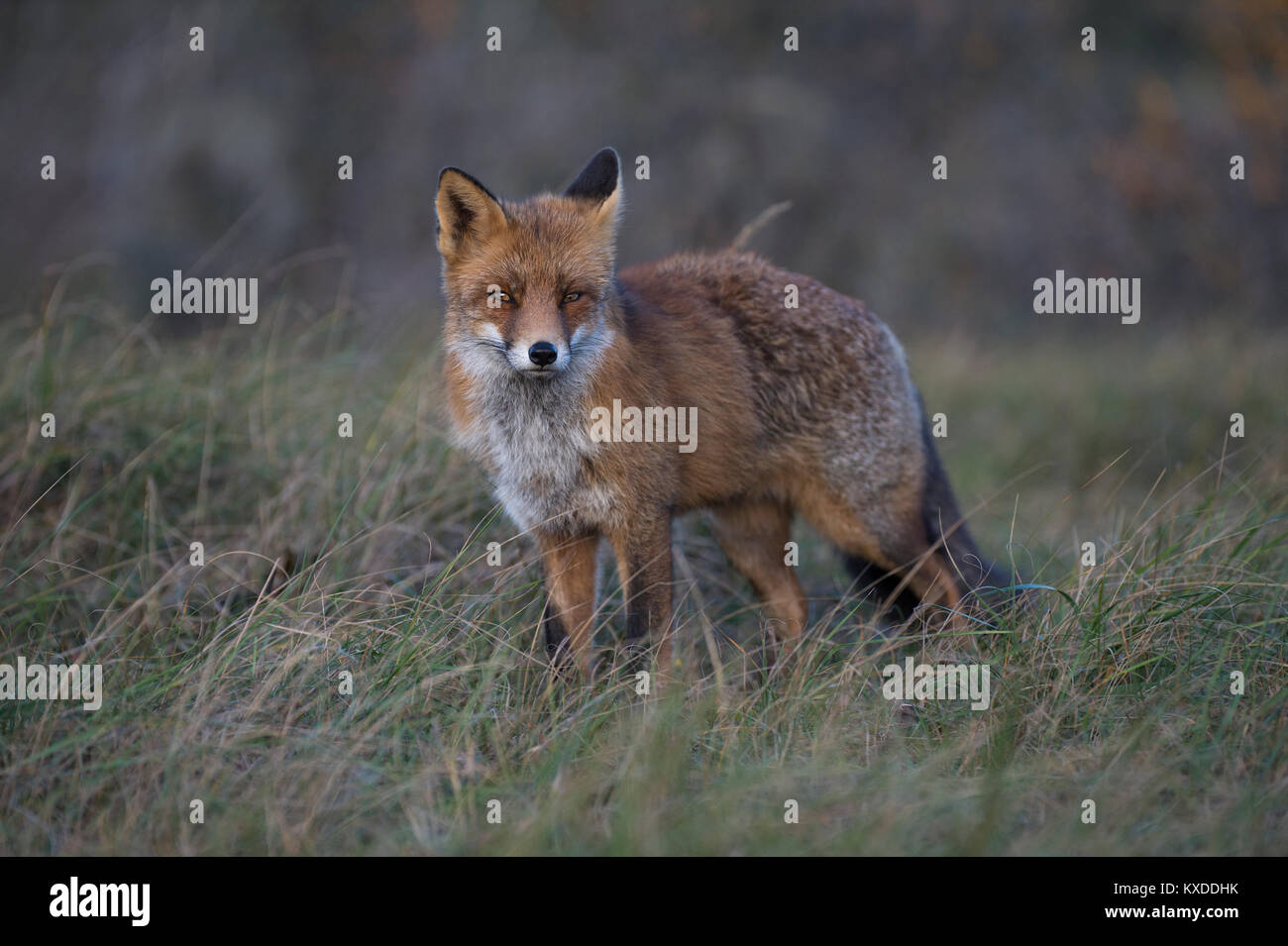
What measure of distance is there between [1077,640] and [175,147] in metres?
14.3

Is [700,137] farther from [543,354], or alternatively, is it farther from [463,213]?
[543,354]

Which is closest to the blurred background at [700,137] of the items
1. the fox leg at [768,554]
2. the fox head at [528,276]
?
the fox leg at [768,554]

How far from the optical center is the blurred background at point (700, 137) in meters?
14.3

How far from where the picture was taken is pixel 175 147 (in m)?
14.4

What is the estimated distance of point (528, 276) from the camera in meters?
4.05

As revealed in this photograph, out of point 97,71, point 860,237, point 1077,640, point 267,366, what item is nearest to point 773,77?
point 860,237

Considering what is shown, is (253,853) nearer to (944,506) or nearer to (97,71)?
(944,506)

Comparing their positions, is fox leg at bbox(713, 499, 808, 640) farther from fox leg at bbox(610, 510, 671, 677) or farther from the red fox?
fox leg at bbox(610, 510, 671, 677)

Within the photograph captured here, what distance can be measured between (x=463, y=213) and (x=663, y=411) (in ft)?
3.79

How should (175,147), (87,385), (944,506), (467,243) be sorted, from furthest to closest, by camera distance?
(175,147) < (87,385) < (944,506) < (467,243)

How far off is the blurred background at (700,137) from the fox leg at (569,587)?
9.93m

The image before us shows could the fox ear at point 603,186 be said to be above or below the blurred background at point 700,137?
below

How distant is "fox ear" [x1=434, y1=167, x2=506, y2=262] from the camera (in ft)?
13.3

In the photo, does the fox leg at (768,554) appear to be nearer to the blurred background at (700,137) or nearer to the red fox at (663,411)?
the red fox at (663,411)
